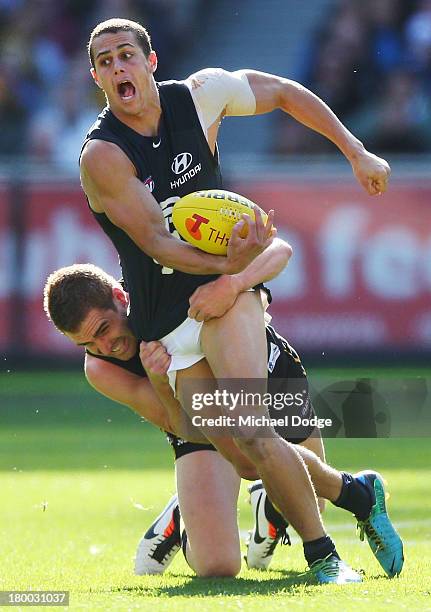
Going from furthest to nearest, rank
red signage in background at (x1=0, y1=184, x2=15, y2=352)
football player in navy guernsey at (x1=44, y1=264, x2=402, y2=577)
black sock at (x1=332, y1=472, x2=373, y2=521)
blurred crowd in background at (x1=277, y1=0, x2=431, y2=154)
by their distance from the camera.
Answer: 1. blurred crowd in background at (x1=277, y1=0, x2=431, y2=154)
2. red signage in background at (x1=0, y1=184, x2=15, y2=352)
3. black sock at (x1=332, y1=472, x2=373, y2=521)
4. football player in navy guernsey at (x1=44, y1=264, x2=402, y2=577)

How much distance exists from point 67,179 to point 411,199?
3688mm

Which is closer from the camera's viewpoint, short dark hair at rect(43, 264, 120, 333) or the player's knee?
the player's knee

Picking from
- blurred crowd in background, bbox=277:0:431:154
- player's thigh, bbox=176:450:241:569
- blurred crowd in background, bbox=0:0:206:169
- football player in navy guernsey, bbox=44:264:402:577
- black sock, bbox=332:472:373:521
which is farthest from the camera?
blurred crowd in background, bbox=0:0:206:169

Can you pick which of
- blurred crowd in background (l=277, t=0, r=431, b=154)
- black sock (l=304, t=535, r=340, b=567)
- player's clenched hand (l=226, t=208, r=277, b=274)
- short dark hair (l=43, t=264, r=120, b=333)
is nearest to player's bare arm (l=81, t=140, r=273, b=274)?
player's clenched hand (l=226, t=208, r=277, b=274)

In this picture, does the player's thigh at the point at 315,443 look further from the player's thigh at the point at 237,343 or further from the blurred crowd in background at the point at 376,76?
the blurred crowd in background at the point at 376,76

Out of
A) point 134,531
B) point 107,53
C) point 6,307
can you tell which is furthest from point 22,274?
point 107,53

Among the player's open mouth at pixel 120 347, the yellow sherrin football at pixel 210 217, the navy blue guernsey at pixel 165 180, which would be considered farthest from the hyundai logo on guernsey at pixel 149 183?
the player's open mouth at pixel 120 347

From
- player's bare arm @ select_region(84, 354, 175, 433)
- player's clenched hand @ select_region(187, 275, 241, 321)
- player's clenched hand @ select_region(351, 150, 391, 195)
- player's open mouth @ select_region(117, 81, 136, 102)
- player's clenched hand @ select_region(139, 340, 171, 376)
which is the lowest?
player's bare arm @ select_region(84, 354, 175, 433)

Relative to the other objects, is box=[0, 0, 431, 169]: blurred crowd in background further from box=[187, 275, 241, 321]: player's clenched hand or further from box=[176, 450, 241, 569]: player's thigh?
box=[187, 275, 241, 321]: player's clenched hand

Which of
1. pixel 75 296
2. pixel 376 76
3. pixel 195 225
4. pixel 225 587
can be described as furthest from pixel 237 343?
pixel 376 76

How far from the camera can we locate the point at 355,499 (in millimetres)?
6668

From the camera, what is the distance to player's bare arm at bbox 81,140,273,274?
234 inches

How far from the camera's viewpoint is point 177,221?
6105mm

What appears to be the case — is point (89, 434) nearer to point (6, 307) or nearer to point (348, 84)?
point (6, 307)
